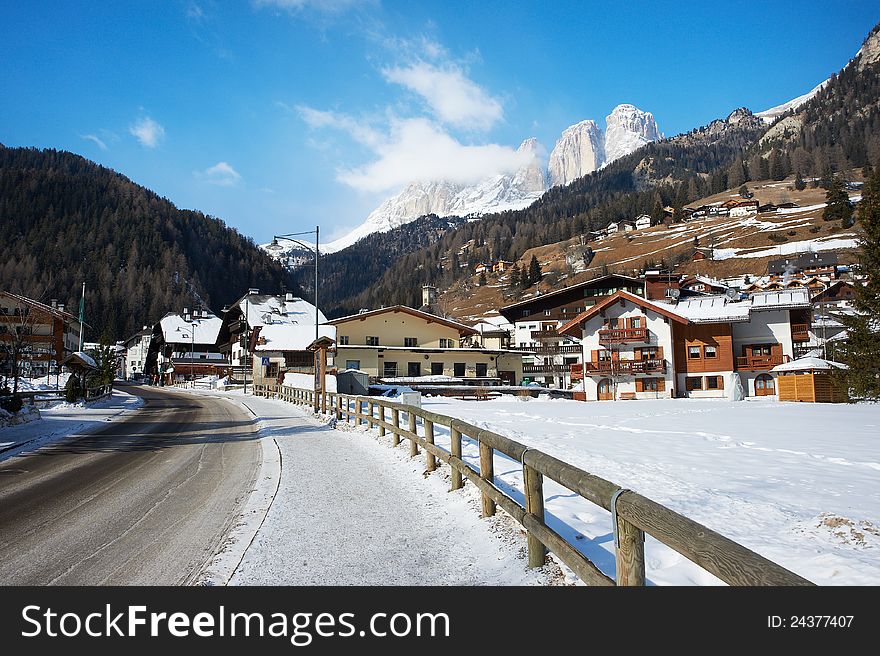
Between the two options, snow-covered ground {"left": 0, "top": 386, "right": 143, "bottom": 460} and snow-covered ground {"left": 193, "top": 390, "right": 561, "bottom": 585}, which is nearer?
snow-covered ground {"left": 193, "top": 390, "right": 561, "bottom": 585}

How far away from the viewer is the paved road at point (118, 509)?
515cm

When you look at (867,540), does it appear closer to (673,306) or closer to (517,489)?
(517,489)

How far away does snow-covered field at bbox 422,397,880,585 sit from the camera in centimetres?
515

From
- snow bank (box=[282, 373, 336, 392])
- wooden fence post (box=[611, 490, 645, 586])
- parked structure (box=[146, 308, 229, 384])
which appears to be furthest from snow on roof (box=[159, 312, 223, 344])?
wooden fence post (box=[611, 490, 645, 586])

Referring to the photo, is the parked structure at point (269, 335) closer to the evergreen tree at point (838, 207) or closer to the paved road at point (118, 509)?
the paved road at point (118, 509)

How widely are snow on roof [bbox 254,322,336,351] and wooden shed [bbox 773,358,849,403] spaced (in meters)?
44.3

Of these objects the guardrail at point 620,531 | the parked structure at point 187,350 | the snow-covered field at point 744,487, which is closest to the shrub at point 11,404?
the snow-covered field at point 744,487

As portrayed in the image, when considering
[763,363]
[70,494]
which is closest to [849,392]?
[763,363]

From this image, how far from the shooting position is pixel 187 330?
335 feet

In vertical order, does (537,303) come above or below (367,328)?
above

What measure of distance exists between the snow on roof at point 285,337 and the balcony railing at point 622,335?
3060 centimetres

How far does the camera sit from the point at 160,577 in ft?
16.0

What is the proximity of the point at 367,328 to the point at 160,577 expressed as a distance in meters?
51.6

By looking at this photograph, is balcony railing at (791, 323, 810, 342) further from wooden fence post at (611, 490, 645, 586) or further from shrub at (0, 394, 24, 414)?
shrub at (0, 394, 24, 414)
